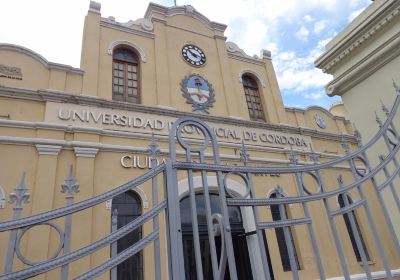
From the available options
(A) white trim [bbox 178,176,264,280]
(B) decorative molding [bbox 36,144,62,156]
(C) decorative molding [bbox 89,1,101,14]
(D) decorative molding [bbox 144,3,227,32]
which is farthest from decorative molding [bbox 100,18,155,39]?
(A) white trim [bbox 178,176,264,280]

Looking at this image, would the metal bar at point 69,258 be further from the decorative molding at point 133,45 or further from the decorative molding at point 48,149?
the decorative molding at point 133,45

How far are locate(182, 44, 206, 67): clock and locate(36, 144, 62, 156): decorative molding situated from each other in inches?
208

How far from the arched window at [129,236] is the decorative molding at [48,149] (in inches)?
69.6

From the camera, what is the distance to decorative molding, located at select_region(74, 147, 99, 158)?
7.04m

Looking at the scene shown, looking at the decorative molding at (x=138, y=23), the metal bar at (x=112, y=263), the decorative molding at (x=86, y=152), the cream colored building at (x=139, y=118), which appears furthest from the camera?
the decorative molding at (x=138, y=23)

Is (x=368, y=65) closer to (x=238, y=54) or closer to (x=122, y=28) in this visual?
(x=122, y=28)

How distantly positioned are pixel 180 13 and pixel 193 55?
1849 millimetres

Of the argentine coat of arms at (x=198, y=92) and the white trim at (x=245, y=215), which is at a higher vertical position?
the argentine coat of arms at (x=198, y=92)

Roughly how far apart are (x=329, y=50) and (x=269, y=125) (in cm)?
720

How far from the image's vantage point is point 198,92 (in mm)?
9695

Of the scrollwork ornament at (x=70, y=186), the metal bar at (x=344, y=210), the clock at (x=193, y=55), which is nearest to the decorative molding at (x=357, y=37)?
the metal bar at (x=344, y=210)

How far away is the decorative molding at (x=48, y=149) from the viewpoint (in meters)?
6.71

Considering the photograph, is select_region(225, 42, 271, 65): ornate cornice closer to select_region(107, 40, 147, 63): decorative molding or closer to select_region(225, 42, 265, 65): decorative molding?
select_region(225, 42, 265, 65): decorative molding

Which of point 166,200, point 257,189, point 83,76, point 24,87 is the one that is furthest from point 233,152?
point 166,200
